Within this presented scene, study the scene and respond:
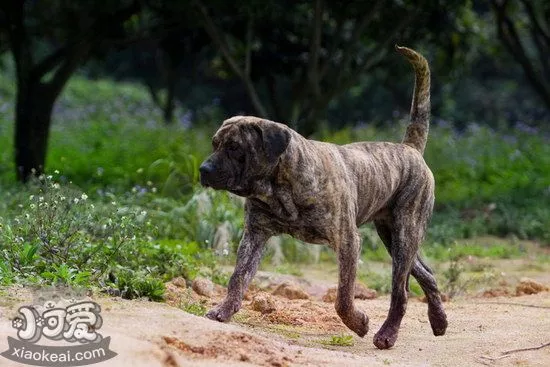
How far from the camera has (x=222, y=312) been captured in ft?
25.2

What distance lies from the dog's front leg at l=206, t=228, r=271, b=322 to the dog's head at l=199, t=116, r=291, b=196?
1.52 feet

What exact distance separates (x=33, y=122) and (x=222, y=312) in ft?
32.6

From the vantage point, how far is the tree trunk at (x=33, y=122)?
1692cm

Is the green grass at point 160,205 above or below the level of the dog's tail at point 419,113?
below

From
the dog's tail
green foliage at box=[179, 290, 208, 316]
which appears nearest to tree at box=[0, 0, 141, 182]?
green foliage at box=[179, 290, 208, 316]

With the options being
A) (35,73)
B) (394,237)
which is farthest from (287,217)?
(35,73)

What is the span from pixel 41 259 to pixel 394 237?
2.46 m

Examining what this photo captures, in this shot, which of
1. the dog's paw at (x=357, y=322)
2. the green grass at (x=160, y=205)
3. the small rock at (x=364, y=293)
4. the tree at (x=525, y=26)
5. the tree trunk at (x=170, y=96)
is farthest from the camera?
the tree trunk at (x=170, y=96)

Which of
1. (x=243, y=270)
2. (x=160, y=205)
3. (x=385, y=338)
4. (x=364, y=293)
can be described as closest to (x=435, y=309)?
(x=385, y=338)

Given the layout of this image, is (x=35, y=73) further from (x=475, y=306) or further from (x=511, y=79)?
(x=511, y=79)

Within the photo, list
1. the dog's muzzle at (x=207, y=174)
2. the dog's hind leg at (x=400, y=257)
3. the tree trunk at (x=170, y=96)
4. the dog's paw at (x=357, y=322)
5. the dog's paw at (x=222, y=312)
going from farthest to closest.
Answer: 1. the tree trunk at (x=170, y=96)
2. the dog's hind leg at (x=400, y=257)
3. the dog's paw at (x=357, y=322)
4. the dog's paw at (x=222, y=312)
5. the dog's muzzle at (x=207, y=174)

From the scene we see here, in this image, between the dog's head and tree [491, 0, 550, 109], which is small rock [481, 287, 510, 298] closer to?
the dog's head

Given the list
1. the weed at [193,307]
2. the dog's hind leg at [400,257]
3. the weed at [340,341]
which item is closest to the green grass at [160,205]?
the weed at [193,307]

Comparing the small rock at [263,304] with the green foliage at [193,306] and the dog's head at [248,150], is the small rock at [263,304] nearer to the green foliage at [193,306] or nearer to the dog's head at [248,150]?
the green foliage at [193,306]
